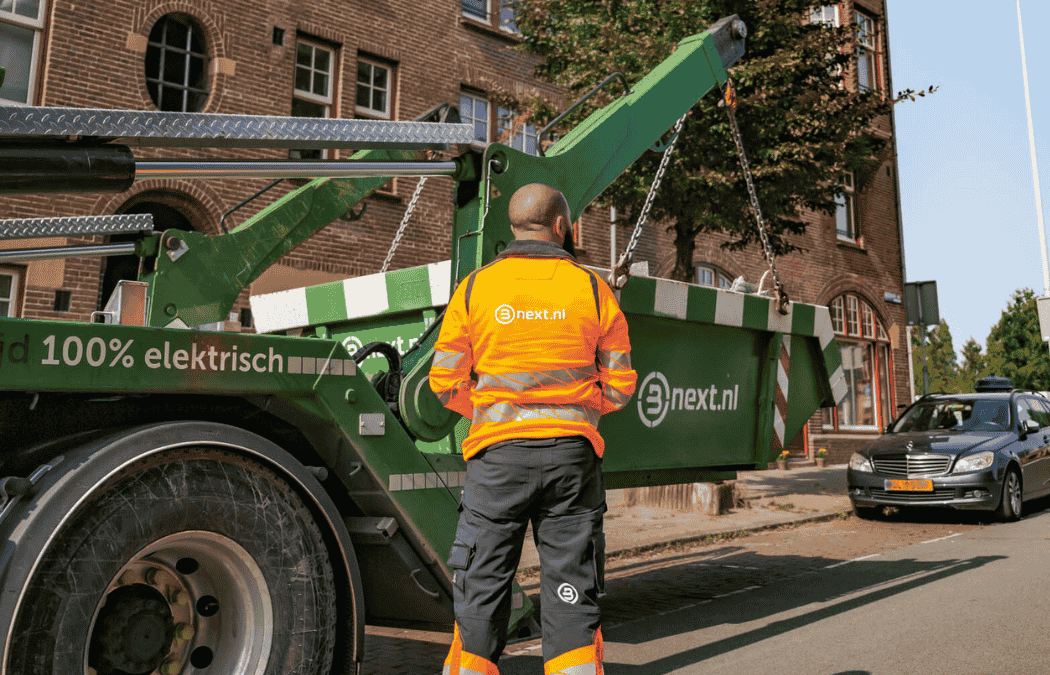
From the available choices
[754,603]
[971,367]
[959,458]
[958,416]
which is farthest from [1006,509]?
[971,367]

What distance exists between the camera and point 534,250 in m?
2.95

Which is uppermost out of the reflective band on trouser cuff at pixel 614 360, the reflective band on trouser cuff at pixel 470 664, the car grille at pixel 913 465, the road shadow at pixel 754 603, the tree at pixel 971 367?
the tree at pixel 971 367

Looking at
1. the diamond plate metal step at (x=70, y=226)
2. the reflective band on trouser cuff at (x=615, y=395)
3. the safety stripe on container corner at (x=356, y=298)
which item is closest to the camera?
the reflective band on trouser cuff at (x=615, y=395)

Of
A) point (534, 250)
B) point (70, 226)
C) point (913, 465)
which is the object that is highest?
point (70, 226)

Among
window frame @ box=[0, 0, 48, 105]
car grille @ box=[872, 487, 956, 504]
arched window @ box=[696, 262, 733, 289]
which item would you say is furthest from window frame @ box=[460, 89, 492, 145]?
car grille @ box=[872, 487, 956, 504]

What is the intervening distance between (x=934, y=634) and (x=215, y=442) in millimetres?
4266

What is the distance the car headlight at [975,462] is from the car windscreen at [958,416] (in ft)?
2.80

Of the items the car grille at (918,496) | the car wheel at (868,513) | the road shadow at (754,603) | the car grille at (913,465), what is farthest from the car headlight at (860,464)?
the road shadow at (754,603)

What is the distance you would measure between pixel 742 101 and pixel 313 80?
6.06 meters

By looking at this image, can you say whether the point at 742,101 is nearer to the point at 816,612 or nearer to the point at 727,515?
the point at 727,515

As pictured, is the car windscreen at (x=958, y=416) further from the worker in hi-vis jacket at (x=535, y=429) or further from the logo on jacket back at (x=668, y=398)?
the worker in hi-vis jacket at (x=535, y=429)

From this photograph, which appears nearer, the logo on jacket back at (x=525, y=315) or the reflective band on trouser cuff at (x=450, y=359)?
the logo on jacket back at (x=525, y=315)

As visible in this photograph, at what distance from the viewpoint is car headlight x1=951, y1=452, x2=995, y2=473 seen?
10.7 meters

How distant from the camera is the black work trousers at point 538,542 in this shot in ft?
8.89
